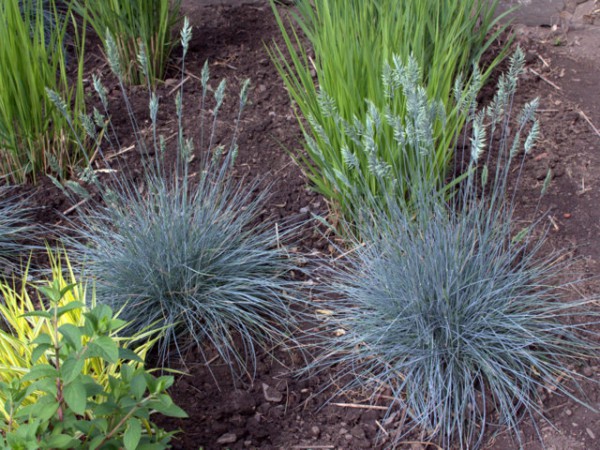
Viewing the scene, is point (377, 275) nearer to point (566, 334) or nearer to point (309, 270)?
point (309, 270)

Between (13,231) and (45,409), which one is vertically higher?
(45,409)

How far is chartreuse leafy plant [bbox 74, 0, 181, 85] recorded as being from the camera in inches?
145

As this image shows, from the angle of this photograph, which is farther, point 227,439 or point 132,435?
point 227,439

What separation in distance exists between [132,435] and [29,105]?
1.98 meters

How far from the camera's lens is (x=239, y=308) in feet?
8.83

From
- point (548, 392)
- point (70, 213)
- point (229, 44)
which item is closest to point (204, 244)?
point (70, 213)

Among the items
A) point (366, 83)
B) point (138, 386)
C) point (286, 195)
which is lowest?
point (286, 195)

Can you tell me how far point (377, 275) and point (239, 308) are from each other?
1.80ft

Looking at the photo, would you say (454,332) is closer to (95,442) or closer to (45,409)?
(95,442)

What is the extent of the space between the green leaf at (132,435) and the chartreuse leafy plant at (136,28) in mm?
2209

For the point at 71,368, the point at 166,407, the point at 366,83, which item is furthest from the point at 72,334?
the point at 366,83

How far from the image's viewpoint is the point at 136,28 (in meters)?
3.83

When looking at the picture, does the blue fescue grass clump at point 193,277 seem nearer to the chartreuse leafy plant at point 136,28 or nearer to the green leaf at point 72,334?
the green leaf at point 72,334

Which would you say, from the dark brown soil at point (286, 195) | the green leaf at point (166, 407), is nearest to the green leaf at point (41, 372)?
the green leaf at point (166, 407)
